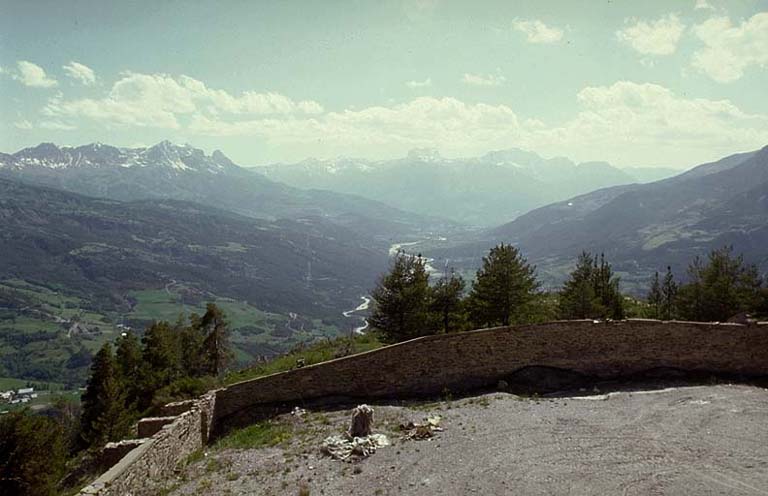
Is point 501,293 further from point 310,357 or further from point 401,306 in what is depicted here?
point 310,357

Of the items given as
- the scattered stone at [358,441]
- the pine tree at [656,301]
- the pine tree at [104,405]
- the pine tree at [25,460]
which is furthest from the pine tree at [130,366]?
the pine tree at [656,301]

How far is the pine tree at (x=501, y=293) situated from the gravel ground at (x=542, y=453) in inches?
644

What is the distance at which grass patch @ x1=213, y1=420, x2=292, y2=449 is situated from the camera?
2181 cm

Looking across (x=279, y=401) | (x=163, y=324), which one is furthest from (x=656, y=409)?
(x=163, y=324)

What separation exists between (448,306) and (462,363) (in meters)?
15.0

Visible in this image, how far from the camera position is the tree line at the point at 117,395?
1216 inches

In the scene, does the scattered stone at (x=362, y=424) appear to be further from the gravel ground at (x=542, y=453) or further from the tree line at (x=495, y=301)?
the tree line at (x=495, y=301)

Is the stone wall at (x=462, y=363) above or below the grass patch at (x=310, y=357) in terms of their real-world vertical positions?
above

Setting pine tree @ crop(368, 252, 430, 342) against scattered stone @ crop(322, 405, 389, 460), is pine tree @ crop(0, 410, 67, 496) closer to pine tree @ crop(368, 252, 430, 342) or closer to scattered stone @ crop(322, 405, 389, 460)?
scattered stone @ crop(322, 405, 389, 460)

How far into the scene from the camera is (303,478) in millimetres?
17438

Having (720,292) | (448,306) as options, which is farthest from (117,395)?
(720,292)

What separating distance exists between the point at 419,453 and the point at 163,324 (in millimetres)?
45894

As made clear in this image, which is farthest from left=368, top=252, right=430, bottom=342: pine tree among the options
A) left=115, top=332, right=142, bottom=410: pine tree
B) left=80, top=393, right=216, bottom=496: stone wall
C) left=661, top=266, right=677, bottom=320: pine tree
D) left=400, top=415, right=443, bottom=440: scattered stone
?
left=115, top=332, right=142, bottom=410: pine tree

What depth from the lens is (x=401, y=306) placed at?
38.4 metres
